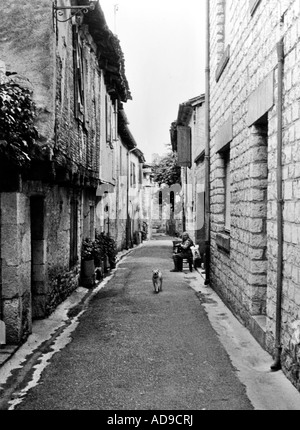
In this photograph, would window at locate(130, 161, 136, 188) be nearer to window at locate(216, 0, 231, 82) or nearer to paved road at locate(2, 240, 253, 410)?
window at locate(216, 0, 231, 82)

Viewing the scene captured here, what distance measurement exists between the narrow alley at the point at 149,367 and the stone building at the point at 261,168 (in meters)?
0.31

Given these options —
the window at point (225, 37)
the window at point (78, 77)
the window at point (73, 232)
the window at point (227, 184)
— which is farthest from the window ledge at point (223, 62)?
the window at point (73, 232)

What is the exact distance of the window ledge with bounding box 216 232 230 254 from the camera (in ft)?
26.8

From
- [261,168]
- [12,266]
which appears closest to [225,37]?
[261,168]

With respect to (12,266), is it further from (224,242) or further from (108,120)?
(108,120)

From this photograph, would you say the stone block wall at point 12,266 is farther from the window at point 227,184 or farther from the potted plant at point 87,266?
the potted plant at point 87,266

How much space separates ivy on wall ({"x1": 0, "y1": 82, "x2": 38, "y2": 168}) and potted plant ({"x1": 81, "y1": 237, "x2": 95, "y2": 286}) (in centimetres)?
514

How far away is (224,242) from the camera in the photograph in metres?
8.43

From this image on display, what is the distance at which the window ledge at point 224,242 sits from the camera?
8.16 m

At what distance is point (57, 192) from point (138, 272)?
5.26 metres

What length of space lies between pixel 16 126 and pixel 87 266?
5716 millimetres

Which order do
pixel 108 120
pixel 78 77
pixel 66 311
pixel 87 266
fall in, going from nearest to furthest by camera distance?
pixel 66 311
pixel 78 77
pixel 87 266
pixel 108 120

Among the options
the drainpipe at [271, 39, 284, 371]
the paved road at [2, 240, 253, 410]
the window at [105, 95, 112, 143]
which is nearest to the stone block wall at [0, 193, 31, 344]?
the paved road at [2, 240, 253, 410]
